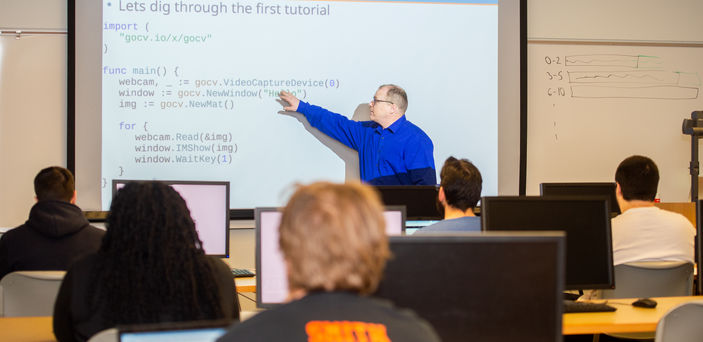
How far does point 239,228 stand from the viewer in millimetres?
4559

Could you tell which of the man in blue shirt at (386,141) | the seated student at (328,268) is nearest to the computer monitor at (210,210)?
the man in blue shirt at (386,141)

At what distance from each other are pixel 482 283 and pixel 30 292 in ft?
5.12

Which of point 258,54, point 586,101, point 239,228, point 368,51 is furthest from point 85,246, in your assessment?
point 586,101

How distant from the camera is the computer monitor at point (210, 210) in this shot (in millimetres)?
3148

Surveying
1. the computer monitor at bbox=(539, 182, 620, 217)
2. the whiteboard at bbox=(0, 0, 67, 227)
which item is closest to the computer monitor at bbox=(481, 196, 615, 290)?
the computer monitor at bbox=(539, 182, 620, 217)

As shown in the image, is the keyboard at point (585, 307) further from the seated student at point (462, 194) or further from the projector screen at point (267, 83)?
the projector screen at point (267, 83)

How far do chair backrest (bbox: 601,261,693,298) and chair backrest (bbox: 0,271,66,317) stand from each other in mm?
2105

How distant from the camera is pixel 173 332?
43.8 inches

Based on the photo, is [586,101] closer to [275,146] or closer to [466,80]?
[466,80]

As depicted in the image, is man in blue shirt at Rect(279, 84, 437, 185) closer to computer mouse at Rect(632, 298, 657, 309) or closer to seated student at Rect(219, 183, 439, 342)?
computer mouse at Rect(632, 298, 657, 309)

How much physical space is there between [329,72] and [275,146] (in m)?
0.61

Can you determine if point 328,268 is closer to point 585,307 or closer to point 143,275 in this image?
point 143,275

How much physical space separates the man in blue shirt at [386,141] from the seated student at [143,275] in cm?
286

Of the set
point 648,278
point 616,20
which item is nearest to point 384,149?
point 616,20
